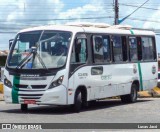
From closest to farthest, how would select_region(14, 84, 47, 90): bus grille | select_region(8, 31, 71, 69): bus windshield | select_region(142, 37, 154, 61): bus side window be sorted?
select_region(14, 84, 47, 90): bus grille < select_region(8, 31, 71, 69): bus windshield < select_region(142, 37, 154, 61): bus side window

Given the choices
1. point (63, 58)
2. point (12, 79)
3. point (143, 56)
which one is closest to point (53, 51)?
point (63, 58)

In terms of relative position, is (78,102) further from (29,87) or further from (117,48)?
(117,48)

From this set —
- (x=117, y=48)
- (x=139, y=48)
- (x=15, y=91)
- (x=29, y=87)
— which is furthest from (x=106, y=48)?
(x=15, y=91)

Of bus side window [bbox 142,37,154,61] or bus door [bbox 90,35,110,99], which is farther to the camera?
bus side window [bbox 142,37,154,61]

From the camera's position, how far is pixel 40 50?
1795cm

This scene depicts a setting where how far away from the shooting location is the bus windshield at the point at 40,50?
17.7 meters

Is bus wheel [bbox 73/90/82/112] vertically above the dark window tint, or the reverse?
the dark window tint

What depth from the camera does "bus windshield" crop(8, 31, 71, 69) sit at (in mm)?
17688

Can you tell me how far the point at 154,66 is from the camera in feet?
81.4

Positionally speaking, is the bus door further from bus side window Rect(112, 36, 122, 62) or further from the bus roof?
bus side window Rect(112, 36, 122, 62)

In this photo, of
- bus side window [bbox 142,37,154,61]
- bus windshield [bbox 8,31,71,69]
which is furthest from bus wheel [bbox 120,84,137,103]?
bus windshield [bbox 8,31,71,69]

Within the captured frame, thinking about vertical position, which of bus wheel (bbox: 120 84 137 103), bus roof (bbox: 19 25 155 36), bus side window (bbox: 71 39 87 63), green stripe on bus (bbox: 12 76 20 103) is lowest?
bus wheel (bbox: 120 84 137 103)

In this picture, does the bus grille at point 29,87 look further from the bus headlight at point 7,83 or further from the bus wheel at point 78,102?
the bus wheel at point 78,102

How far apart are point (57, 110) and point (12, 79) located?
2.38m
